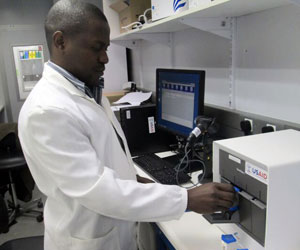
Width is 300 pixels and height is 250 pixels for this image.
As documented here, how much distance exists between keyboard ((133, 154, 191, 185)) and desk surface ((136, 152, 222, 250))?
25 centimetres

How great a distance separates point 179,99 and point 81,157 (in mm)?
811

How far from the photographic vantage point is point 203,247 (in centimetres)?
88

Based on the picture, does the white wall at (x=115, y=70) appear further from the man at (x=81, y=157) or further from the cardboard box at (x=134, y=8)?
the man at (x=81, y=157)

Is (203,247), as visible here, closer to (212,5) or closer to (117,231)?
(117,231)

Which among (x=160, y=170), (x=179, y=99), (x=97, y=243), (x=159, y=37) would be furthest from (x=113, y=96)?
(x=97, y=243)

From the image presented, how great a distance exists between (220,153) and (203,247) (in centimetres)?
29

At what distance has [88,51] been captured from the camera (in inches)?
35.1

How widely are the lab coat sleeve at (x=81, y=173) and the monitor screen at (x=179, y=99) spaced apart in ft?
2.05

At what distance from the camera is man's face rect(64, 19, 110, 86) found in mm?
870

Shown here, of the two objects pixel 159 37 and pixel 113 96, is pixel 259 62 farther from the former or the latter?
pixel 113 96

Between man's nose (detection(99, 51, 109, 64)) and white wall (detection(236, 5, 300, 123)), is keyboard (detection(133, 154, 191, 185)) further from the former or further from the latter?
man's nose (detection(99, 51, 109, 64))

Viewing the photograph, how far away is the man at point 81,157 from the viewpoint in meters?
0.78

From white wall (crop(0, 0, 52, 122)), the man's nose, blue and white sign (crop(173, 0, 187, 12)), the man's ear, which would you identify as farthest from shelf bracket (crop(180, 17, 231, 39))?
white wall (crop(0, 0, 52, 122))

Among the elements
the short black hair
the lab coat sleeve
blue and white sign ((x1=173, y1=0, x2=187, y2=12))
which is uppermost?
blue and white sign ((x1=173, y1=0, x2=187, y2=12))
